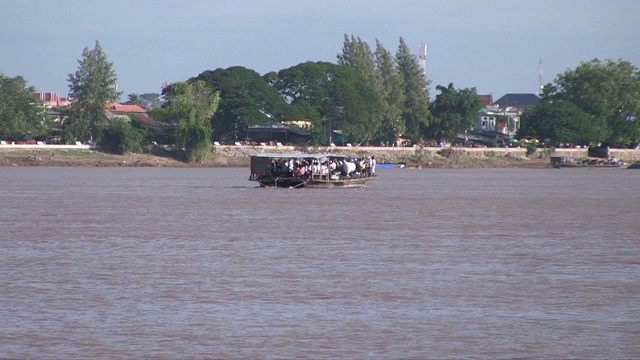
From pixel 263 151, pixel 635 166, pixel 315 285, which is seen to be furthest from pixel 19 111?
pixel 315 285

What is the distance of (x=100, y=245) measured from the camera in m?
21.6

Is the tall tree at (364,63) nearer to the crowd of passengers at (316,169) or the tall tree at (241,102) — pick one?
the tall tree at (241,102)

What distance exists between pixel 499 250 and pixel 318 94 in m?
75.7

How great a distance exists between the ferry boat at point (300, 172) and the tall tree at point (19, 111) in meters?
43.4

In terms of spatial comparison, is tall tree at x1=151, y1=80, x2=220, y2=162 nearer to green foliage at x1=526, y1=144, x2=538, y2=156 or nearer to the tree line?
the tree line

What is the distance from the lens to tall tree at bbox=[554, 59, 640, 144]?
109375mm

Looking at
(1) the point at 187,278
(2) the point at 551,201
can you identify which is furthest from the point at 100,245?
(2) the point at 551,201

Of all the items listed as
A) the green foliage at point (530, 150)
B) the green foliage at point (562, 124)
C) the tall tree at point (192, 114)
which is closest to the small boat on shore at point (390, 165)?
the green foliage at point (530, 150)

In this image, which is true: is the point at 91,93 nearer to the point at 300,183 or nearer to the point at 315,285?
the point at 300,183

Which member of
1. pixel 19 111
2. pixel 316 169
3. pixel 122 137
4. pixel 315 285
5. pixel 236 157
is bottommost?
pixel 236 157

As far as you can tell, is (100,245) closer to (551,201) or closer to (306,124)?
(551,201)

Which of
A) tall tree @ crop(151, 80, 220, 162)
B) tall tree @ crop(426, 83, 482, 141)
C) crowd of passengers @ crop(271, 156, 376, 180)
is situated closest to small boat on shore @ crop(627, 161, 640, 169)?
tall tree @ crop(426, 83, 482, 141)

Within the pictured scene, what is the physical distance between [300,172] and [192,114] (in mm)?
39937

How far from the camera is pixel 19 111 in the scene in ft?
283
